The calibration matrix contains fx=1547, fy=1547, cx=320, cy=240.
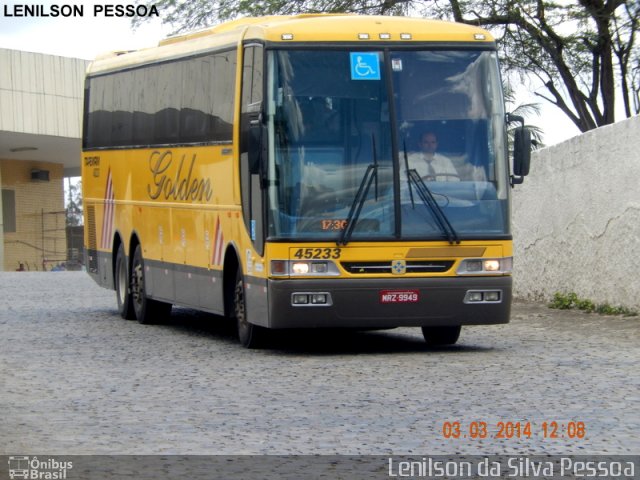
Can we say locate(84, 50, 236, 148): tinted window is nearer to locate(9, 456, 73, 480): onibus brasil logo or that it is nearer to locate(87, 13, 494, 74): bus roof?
locate(87, 13, 494, 74): bus roof

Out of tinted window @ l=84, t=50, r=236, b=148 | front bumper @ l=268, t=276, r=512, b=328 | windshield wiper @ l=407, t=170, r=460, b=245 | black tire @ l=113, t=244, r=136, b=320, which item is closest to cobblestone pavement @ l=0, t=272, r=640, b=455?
front bumper @ l=268, t=276, r=512, b=328

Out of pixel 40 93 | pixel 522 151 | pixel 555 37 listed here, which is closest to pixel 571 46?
pixel 555 37

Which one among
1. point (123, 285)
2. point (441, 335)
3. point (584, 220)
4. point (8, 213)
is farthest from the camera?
point (8, 213)

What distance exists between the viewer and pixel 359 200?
49.1 feet

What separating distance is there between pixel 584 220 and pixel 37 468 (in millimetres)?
14075

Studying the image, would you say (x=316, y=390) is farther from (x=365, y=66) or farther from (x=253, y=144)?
(x=365, y=66)

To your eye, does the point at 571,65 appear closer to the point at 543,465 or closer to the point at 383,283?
the point at 383,283

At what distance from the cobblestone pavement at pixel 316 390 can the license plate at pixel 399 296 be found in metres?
0.55

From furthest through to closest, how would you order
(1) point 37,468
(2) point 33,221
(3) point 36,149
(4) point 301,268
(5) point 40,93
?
(2) point 33,221, (3) point 36,149, (5) point 40,93, (4) point 301,268, (1) point 37,468

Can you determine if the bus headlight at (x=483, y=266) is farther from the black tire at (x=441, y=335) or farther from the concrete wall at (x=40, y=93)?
the concrete wall at (x=40, y=93)

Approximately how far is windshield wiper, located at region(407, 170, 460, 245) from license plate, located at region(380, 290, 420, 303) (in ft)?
→ 2.08

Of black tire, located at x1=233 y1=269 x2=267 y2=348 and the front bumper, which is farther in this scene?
black tire, located at x1=233 y1=269 x2=267 y2=348

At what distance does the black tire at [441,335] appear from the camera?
16.3 m

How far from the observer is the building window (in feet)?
194
